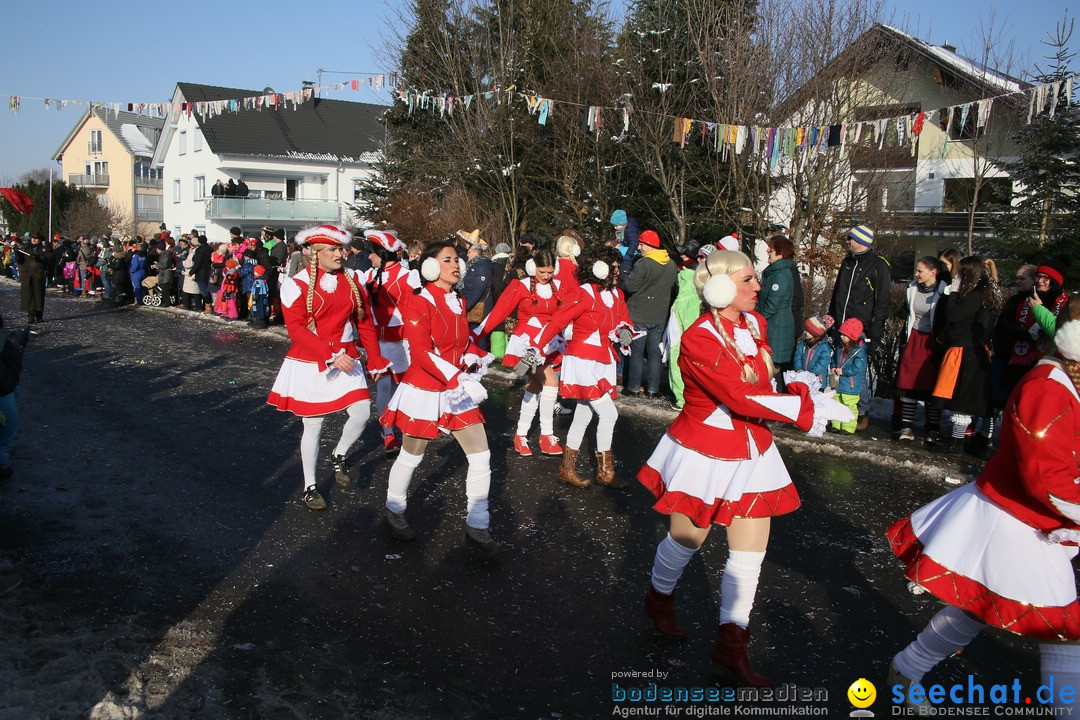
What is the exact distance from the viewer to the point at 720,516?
3729 millimetres

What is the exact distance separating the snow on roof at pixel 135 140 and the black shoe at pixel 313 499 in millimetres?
57348

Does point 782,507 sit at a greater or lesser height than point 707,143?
lesser

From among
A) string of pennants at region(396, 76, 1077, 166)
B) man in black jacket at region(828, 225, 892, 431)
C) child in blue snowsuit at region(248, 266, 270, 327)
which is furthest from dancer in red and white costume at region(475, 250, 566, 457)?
child in blue snowsuit at region(248, 266, 270, 327)

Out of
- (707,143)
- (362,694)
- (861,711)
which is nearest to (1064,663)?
(861,711)

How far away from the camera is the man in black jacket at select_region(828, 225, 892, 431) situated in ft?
28.7

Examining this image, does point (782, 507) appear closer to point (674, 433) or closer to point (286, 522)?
point (674, 433)

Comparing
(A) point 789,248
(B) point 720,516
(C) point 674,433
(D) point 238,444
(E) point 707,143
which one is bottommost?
(D) point 238,444

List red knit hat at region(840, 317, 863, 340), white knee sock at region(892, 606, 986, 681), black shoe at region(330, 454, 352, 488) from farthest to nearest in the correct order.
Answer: red knit hat at region(840, 317, 863, 340)
black shoe at region(330, 454, 352, 488)
white knee sock at region(892, 606, 986, 681)

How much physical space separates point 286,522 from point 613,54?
1464 centimetres

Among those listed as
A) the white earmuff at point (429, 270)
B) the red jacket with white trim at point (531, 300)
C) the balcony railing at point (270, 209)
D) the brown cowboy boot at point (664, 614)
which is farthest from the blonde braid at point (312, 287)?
the balcony railing at point (270, 209)

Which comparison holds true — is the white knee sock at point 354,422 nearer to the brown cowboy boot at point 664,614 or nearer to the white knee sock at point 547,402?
the white knee sock at point 547,402

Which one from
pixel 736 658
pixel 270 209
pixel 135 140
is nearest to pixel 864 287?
pixel 736 658

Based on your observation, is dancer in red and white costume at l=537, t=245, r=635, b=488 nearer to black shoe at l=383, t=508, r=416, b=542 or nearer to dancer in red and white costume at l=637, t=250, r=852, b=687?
black shoe at l=383, t=508, r=416, b=542

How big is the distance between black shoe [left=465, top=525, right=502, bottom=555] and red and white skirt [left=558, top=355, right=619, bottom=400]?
1793 millimetres
